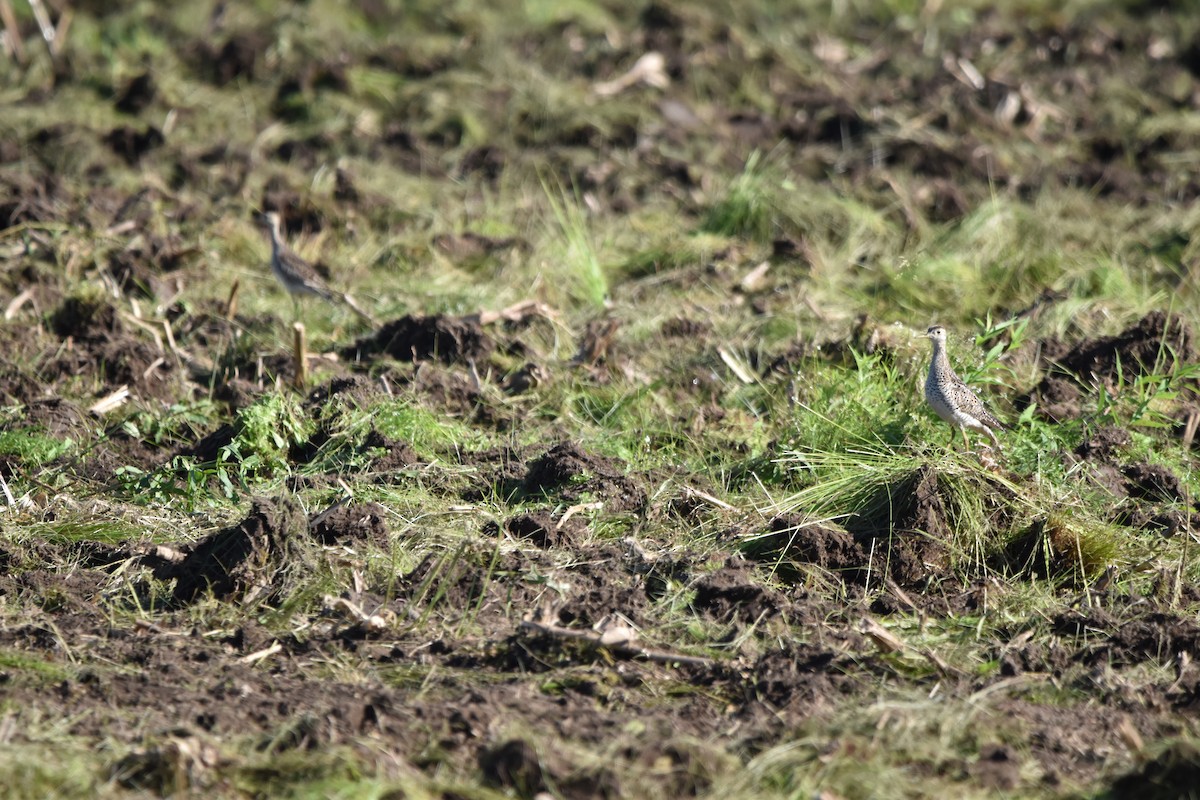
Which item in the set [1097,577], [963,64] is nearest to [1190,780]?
[1097,577]

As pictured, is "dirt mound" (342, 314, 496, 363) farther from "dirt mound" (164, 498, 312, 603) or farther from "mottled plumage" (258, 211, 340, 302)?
"dirt mound" (164, 498, 312, 603)

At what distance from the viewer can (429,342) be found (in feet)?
25.1

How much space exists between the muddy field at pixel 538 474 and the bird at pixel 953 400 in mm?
208

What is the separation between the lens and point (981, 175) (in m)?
10.3

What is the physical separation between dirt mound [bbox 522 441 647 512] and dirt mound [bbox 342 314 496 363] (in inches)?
53.1

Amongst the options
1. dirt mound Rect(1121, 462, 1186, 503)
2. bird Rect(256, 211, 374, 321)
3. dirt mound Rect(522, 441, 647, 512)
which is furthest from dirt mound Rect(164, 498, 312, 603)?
dirt mound Rect(1121, 462, 1186, 503)

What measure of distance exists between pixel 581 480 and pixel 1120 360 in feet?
9.87

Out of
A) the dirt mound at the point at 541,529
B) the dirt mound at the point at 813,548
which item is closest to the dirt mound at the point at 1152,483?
the dirt mound at the point at 813,548

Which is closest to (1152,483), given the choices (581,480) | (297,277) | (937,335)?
(937,335)

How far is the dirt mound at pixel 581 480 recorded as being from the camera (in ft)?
20.2

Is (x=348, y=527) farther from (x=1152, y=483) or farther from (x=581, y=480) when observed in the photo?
(x=1152, y=483)

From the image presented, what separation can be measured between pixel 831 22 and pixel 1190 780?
10915 millimetres

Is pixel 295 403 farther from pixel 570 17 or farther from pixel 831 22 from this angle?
pixel 831 22

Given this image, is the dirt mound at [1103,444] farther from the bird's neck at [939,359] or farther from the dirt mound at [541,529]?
the dirt mound at [541,529]
